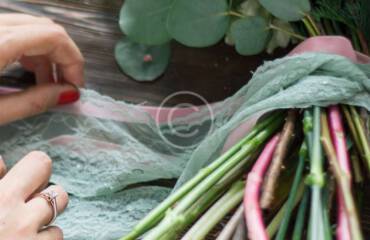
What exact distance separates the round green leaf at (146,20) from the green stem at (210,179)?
0.24 meters

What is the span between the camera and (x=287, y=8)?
2.41 feet

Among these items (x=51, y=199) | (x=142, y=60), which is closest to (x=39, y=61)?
(x=142, y=60)

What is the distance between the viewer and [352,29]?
77 centimetres

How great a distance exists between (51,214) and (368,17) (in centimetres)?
40

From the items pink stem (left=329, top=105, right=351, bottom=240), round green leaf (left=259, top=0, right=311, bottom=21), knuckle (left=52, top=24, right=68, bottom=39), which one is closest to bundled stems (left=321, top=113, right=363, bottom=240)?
pink stem (left=329, top=105, right=351, bottom=240)

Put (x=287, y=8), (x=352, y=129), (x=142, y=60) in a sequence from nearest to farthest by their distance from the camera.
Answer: (x=352, y=129), (x=287, y=8), (x=142, y=60)

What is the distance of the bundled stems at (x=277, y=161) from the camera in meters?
0.51

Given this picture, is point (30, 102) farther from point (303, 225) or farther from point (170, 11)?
point (303, 225)

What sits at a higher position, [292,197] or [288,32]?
[288,32]

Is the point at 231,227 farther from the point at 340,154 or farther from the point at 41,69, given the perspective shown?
the point at 41,69

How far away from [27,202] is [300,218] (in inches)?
9.7

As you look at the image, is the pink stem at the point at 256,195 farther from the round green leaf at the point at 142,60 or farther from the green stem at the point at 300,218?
the round green leaf at the point at 142,60

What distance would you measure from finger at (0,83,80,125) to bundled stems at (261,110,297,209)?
0.97ft

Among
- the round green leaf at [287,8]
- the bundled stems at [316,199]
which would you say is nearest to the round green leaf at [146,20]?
the round green leaf at [287,8]
